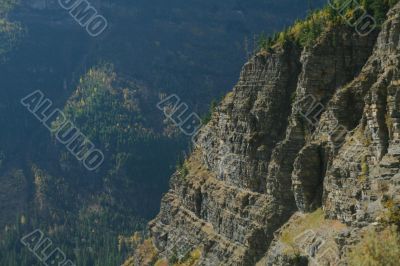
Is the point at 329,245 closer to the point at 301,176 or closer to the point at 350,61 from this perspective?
the point at 301,176

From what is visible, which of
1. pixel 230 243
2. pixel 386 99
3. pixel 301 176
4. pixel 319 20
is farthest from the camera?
pixel 230 243

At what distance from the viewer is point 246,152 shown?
107m

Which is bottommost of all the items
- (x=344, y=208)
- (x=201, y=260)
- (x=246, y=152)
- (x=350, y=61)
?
(x=201, y=260)

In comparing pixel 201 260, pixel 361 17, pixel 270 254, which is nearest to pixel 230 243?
pixel 201 260

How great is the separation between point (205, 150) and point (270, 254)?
160 feet

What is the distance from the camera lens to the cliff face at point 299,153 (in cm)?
7000

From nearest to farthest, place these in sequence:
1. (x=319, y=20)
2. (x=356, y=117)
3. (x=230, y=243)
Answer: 1. (x=356, y=117)
2. (x=319, y=20)
3. (x=230, y=243)

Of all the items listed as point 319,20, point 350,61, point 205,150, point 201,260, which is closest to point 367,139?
point 350,61

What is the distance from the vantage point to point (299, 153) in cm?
8662

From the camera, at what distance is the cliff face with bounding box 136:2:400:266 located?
7000cm

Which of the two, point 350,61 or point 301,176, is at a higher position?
point 350,61

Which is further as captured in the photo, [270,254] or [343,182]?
[270,254]

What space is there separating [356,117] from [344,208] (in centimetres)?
1324

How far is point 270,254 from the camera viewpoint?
83.8 metres
